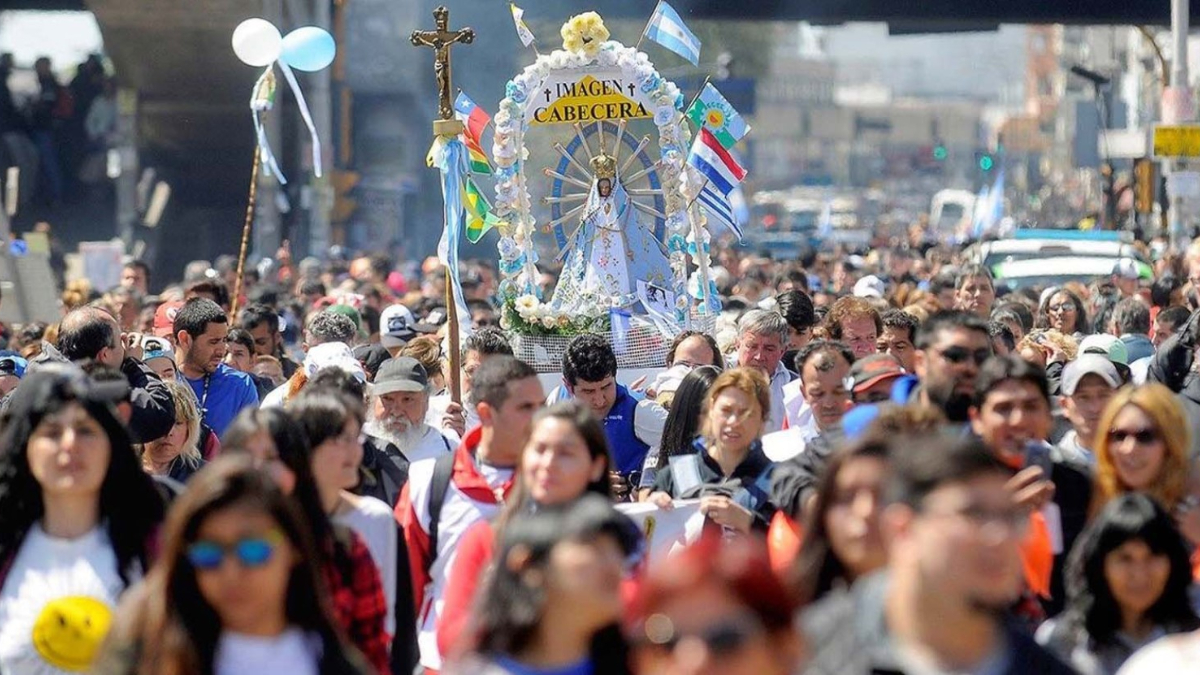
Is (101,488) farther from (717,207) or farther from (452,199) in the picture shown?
(717,207)

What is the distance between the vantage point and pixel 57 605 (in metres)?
6.07

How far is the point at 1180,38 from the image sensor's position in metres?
24.7

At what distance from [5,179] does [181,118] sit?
3068 mm

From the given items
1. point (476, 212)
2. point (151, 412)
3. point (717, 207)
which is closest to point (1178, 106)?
point (717, 207)

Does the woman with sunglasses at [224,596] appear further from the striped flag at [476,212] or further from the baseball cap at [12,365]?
the striped flag at [476,212]

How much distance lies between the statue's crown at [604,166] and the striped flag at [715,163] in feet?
2.24

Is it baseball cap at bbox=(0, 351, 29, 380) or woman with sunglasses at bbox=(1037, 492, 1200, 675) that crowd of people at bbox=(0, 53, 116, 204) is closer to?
baseball cap at bbox=(0, 351, 29, 380)

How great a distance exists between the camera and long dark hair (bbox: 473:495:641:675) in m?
4.76

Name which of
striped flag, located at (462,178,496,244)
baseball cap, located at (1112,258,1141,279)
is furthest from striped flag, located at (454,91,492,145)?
baseball cap, located at (1112,258,1141,279)

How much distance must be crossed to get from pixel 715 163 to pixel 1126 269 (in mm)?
7055

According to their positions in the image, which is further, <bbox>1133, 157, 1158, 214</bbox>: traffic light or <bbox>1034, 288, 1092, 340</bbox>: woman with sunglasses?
<bbox>1133, 157, 1158, 214</bbox>: traffic light

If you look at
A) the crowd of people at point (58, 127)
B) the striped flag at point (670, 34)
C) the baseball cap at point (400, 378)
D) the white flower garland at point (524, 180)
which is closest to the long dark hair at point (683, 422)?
the baseball cap at point (400, 378)

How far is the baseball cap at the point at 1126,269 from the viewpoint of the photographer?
2034 centimetres

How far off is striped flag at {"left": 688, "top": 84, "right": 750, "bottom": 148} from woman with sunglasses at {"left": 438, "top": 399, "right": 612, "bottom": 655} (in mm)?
8794
